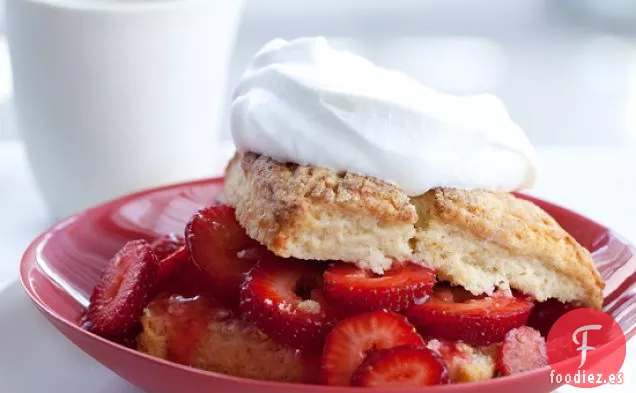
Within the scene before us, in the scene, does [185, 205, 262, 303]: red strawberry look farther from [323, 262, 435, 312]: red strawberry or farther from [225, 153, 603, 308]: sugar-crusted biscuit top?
[323, 262, 435, 312]: red strawberry

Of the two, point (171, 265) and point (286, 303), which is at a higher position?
point (286, 303)

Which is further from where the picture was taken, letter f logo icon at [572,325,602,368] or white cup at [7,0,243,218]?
white cup at [7,0,243,218]

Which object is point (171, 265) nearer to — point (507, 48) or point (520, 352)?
point (520, 352)

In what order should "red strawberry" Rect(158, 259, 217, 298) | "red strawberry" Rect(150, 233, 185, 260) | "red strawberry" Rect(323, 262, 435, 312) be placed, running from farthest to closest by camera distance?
"red strawberry" Rect(150, 233, 185, 260)
"red strawberry" Rect(158, 259, 217, 298)
"red strawberry" Rect(323, 262, 435, 312)

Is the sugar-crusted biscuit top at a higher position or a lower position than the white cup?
higher

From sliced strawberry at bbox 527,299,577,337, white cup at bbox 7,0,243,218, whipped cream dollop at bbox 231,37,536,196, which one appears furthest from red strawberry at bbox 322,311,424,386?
white cup at bbox 7,0,243,218

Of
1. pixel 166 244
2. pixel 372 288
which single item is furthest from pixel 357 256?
pixel 166 244

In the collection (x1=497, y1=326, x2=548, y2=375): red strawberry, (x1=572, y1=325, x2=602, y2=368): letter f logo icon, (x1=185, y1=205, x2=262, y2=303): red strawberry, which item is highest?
(x1=572, y1=325, x2=602, y2=368): letter f logo icon

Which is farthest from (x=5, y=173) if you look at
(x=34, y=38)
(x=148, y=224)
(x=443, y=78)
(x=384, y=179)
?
(x=443, y=78)
